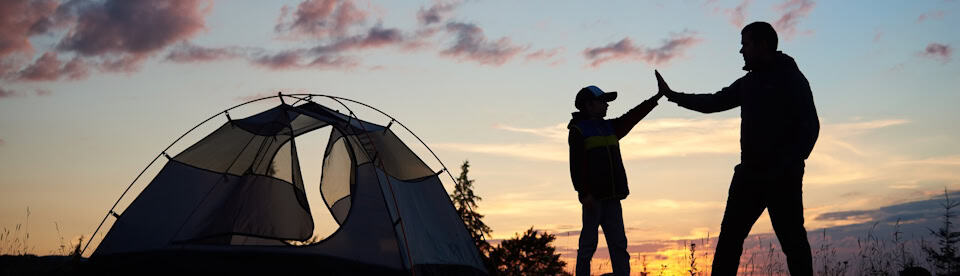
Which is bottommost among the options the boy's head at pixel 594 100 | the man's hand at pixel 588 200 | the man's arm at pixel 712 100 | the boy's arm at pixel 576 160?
the man's hand at pixel 588 200

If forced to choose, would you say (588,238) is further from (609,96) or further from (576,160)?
(609,96)

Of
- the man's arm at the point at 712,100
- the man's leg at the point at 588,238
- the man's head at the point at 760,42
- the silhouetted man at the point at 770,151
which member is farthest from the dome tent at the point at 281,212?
the man's head at the point at 760,42

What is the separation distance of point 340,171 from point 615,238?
17.2 ft

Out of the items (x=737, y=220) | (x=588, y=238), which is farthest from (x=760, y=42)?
(x=588, y=238)

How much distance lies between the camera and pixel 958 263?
988 centimetres

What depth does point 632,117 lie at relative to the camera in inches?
302

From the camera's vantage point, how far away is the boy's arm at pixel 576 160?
23.6 feet

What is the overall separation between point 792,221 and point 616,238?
161 cm

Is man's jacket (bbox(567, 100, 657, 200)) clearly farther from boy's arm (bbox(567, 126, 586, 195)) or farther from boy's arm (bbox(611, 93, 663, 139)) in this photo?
boy's arm (bbox(611, 93, 663, 139))

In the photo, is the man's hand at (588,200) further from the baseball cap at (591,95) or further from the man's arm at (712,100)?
the man's arm at (712,100)

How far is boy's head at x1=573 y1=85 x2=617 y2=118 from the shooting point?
7504 millimetres

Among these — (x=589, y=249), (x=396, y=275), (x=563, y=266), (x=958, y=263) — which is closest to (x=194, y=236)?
(x=396, y=275)

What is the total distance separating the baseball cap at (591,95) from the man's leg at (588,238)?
985mm

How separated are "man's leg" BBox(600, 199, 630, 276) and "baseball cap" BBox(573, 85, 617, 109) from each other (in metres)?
0.98
